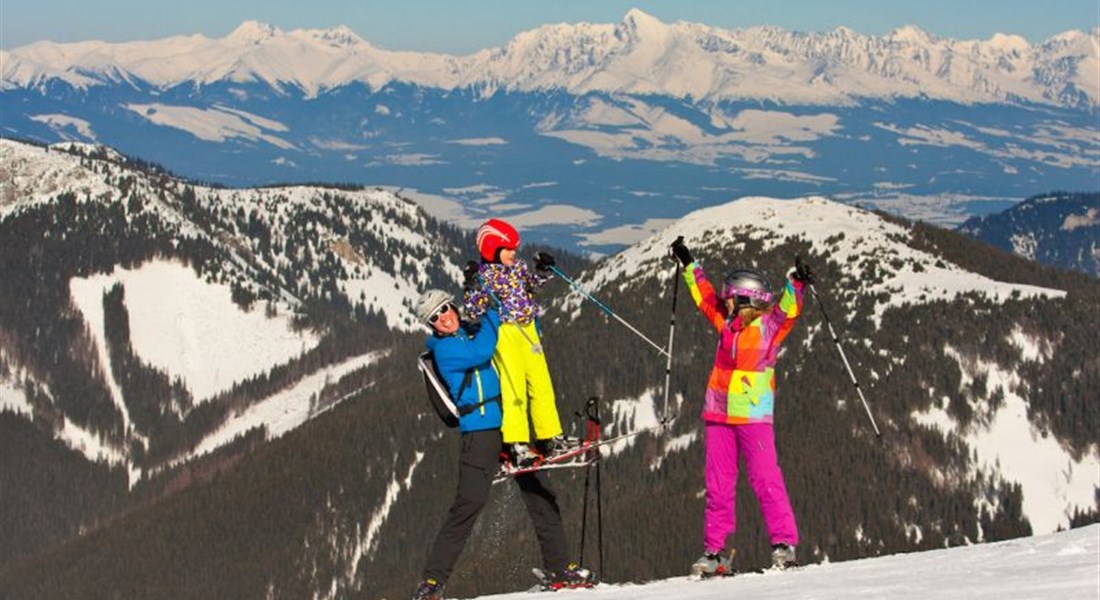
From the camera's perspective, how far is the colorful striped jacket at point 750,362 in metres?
19.8

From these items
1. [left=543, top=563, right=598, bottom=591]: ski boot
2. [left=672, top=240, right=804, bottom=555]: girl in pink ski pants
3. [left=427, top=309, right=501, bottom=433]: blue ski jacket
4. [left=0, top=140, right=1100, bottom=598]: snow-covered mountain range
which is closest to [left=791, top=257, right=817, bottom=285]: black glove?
[left=672, top=240, right=804, bottom=555]: girl in pink ski pants

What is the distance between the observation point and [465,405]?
62.1 ft

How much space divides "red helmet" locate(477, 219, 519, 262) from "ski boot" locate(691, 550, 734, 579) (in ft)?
18.9

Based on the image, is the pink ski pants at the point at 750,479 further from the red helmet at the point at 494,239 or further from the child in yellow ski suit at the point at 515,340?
the red helmet at the point at 494,239

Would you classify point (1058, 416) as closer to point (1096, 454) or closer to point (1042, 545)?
point (1096, 454)

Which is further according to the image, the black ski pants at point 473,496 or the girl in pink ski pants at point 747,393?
the girl in pink ski pants at point 747,393

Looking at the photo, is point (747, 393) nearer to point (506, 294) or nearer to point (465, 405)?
point (506, 294)

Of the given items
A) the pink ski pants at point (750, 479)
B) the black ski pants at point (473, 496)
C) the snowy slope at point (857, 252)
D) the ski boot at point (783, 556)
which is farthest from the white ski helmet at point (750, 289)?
the snowy slope at point (857, 252)

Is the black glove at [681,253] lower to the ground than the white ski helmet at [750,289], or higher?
higher

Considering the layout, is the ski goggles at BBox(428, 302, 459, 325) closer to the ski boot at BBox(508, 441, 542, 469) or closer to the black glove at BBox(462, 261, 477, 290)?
the black glove at BBox(462, 261, 477, 290)

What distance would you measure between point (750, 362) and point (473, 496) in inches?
183

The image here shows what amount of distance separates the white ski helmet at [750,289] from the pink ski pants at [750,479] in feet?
6.24

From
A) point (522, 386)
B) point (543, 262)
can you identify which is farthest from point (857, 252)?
point (522, 386)

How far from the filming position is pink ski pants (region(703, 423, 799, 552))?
20.0 m
